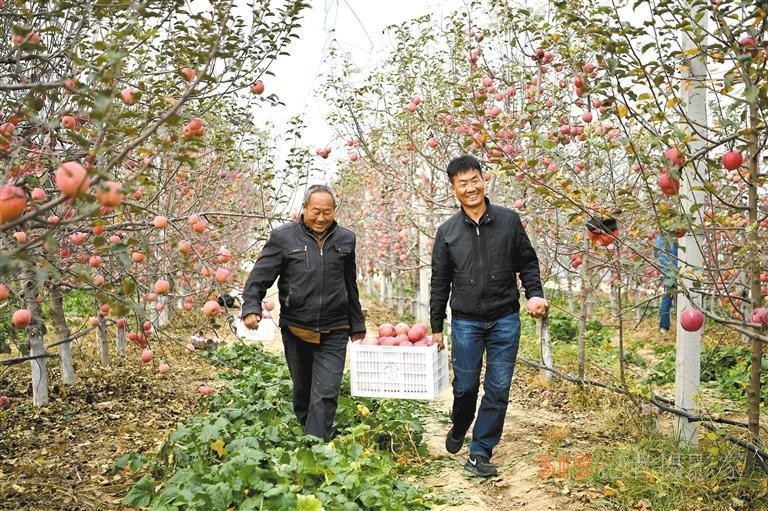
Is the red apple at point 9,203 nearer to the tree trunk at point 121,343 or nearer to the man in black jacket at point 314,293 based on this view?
the man in black jacket at point 314,293

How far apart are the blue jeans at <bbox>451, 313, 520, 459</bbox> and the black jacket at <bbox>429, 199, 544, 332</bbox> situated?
0.22 feet

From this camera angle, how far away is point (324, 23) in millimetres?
3432

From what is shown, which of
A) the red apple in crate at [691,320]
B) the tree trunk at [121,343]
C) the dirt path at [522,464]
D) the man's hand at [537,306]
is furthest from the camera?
the tree trunk at [121,343]

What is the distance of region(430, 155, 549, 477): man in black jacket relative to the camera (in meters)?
4.43

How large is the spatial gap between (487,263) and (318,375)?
119cm

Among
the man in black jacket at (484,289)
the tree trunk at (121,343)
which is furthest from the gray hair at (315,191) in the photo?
the tree trunk at (121,343)

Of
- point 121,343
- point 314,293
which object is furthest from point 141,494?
point 121,343

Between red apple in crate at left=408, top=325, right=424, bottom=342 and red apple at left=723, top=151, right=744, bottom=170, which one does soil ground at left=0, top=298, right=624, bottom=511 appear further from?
red apple at left=723, top=151, right=744, bottom=170

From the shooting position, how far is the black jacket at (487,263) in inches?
174

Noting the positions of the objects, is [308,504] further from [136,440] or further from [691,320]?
[136,440]

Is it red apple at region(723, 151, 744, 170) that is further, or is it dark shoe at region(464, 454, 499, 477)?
dark shoe at region(464, 454, 499, 477)

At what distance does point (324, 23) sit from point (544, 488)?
106 inches

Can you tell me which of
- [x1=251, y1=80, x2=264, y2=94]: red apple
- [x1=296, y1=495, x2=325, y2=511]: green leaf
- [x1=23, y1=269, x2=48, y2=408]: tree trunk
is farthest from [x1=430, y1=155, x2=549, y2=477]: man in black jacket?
[x1=23, y1=269, x2=48, y2=408]: tree trunk

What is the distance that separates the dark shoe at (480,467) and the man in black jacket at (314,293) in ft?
2.87
